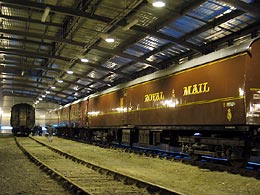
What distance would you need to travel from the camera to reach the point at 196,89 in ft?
39.2

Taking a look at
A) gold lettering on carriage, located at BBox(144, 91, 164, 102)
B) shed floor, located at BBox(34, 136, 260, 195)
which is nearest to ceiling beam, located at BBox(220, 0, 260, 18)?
gold lettering on carriage, located at BBox(144, 91, 164, 102)

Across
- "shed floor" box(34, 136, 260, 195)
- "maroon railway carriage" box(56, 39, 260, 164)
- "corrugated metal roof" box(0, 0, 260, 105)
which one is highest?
"corrugated metal roof" box(0, 0, 260, 105)

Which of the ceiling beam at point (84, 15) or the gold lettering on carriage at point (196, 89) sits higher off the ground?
the ceiling beam at point (84, 15)

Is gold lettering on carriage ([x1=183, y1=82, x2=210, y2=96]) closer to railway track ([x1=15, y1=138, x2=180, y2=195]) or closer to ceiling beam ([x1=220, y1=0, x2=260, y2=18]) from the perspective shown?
ceiling beam ([x1=220, y1=0, x2=260, y2=18])

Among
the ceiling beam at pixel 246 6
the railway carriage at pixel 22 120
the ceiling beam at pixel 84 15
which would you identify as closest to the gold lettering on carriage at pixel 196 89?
the ceiling beam at pixel 246 6

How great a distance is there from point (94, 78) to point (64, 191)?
2235 cm

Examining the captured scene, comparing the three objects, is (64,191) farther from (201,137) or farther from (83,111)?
(83,111)

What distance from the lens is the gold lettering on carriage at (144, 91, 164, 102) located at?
14.7 meters

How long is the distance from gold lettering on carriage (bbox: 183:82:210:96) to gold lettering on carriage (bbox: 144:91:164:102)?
205cm

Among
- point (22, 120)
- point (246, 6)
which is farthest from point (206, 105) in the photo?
point (22, 120)

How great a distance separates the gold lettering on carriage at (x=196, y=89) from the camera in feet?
37.6

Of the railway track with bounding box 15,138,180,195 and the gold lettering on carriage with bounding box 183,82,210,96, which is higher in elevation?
the gold lettering on carriage with bounding box 183,82,210,96

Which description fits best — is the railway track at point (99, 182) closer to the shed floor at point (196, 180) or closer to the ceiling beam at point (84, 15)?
the shed floor at point (196, 180)

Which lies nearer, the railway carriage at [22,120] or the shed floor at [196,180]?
the shed floor at [196,180]
